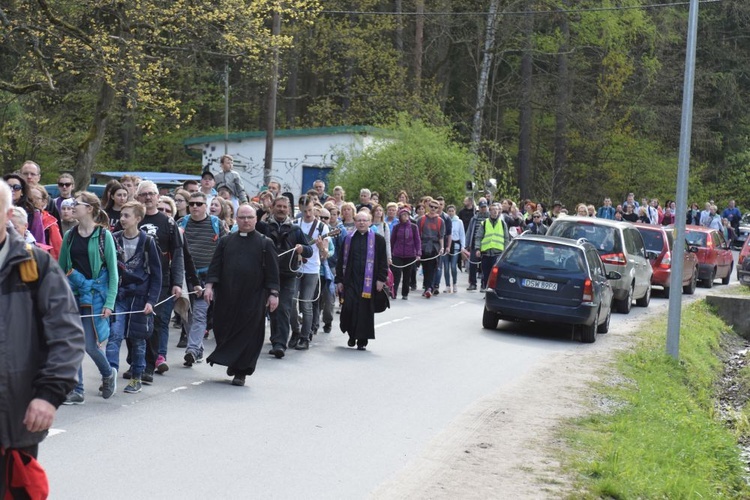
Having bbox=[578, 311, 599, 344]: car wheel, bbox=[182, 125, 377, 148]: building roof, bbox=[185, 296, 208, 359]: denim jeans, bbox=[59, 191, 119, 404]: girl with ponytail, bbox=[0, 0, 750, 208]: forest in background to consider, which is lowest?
→ bbox=[578, 311, 599, 344]: car wheel

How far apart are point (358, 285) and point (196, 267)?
2466 mm

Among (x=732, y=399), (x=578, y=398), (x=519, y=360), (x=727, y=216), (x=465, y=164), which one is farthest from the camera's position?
(x=727, y=216)

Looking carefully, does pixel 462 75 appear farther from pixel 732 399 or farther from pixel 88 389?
pixel 88 389

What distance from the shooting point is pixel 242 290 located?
1203cm

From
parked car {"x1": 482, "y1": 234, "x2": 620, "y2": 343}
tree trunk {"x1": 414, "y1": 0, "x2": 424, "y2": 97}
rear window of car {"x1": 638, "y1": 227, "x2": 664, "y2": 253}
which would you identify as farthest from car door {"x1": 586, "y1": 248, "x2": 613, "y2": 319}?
tree trunk {"x1": 414, "y1": 0, "x2": 424, "y2": 97}

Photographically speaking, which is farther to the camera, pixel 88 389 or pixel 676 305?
pixel 676 305

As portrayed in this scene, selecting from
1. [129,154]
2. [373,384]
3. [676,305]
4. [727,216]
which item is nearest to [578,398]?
[373,384]

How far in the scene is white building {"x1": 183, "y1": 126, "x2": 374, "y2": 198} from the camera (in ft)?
132

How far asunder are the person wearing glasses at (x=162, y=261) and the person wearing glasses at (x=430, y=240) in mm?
12230

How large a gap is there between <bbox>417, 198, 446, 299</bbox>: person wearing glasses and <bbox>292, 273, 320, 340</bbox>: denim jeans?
8960 millimetres

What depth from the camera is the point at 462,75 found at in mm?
56406

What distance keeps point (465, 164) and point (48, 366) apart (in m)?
30.8

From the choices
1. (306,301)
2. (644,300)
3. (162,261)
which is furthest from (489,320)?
(162,261)

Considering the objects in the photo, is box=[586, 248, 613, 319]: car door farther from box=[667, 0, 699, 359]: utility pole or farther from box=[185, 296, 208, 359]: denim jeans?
box=[185, 296, 208, 359]: denim jeans
